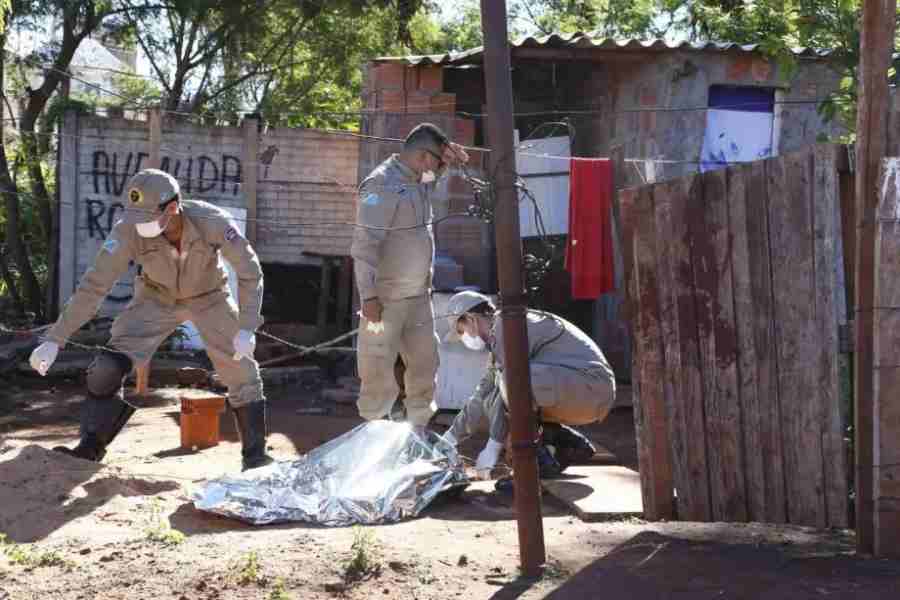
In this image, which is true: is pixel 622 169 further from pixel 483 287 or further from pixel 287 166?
pixel 287 166

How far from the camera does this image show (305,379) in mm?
13117

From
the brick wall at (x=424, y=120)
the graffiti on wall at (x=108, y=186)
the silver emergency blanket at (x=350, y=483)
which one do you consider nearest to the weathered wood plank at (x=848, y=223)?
the silver emergency blanket at (x=350, y=483)

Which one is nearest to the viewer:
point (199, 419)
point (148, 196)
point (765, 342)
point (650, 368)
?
point (765, 342)

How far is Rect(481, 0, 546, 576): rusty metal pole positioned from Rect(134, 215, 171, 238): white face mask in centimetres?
281

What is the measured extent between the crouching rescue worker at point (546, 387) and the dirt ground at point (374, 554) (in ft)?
1.46

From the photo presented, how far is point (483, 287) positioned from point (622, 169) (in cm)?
204

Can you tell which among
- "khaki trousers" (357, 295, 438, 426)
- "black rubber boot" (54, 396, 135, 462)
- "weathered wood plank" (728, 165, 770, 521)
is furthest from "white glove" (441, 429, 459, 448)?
"weathered wood plank" (728, 165, 770, 521)

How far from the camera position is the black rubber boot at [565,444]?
7.10 metres

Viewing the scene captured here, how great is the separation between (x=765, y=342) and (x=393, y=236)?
9.58 ft

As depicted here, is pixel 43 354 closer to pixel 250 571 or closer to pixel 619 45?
pixel 250 571

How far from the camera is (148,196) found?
677 centimetres

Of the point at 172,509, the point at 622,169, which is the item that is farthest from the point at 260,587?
the point at 622,169

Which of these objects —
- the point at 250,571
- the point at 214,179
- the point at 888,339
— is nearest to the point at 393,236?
the point at 250,571

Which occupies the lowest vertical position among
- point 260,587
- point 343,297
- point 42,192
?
point 260,587
